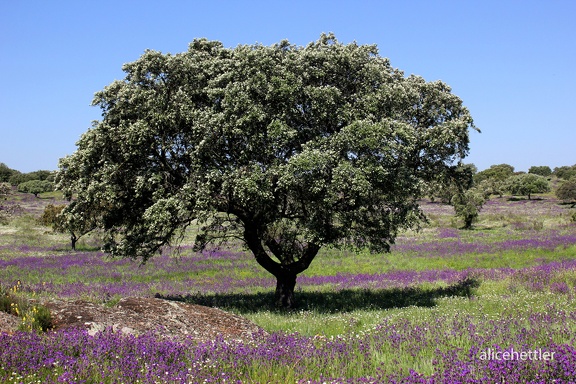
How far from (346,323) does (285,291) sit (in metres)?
7.27

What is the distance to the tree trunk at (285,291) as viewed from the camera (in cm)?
1991

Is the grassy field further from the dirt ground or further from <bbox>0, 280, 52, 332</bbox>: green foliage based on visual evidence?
the dirt ground

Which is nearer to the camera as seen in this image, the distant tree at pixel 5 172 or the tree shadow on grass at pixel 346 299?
the tree shadow on grass at pixel 346 299

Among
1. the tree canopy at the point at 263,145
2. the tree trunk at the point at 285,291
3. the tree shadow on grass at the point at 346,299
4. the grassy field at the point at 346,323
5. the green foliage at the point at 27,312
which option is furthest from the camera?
the tree trunk at the point at 285,291

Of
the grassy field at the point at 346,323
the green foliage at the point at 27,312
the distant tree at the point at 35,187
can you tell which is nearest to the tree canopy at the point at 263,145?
the grassy field at the point at 346,323

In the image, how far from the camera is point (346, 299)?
21297mm

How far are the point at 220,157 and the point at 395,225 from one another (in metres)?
7.52

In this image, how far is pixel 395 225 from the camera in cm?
1833

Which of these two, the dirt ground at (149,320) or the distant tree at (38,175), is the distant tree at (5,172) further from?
the dirt ground at (149,320)

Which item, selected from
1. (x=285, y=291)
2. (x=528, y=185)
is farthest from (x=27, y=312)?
(x=528, y=185)

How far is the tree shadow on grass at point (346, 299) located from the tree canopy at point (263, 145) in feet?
9.11

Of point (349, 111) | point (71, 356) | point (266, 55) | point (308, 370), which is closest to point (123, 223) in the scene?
point (266, 55)

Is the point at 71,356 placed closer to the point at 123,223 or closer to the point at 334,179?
the point at 334,179

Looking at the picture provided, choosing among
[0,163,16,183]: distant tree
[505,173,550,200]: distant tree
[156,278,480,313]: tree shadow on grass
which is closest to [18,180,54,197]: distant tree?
[0,163,16,183]: distant tree
